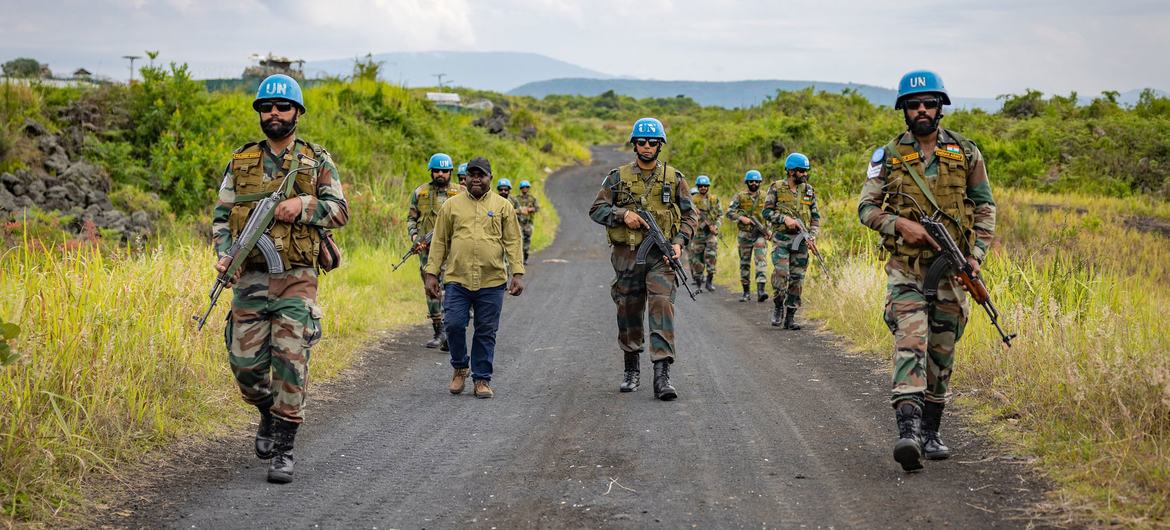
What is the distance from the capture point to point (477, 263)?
29.4ft

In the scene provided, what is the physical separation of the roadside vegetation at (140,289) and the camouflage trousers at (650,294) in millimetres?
3002

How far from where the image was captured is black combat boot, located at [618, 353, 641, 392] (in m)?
9.10

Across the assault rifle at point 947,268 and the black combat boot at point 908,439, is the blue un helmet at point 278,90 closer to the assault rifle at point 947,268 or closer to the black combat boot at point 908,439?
the assault rifle at point 947,268

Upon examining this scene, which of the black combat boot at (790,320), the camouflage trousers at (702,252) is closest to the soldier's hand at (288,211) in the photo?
Answer: the black combat boot at (790,320)


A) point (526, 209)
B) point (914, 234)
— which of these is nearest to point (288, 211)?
point (914, 234)

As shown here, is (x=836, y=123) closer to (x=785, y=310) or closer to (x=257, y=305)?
(x=785, y=310)

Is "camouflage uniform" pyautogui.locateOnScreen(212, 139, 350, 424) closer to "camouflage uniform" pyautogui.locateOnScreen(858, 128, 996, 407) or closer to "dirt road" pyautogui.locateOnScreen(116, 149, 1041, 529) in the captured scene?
"dirt road" pyautogui.locateOnScreen(116, 149, 1041, 529)

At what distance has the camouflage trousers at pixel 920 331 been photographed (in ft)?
19.9

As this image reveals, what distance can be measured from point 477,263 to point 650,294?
5.13ft

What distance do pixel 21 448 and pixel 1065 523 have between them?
5.27 m

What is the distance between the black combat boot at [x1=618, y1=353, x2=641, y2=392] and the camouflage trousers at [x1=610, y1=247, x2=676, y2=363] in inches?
12.3

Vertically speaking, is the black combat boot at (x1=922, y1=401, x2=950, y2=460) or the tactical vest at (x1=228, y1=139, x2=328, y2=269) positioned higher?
the tactical vest at (x1=228, y1=139, x2=328, y2=269)

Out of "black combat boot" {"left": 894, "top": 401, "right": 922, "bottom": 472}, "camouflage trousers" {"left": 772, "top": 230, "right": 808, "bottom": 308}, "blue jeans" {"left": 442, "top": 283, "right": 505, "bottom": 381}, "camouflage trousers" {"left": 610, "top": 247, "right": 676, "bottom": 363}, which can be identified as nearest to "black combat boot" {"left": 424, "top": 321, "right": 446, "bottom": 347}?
"blue jeans" {"left": 442, "top": 283, "right": 505, "bottom": 381}

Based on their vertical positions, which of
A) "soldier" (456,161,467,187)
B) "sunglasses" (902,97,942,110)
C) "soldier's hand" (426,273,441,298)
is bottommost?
"soldier's hand" (426,273,441,298)
